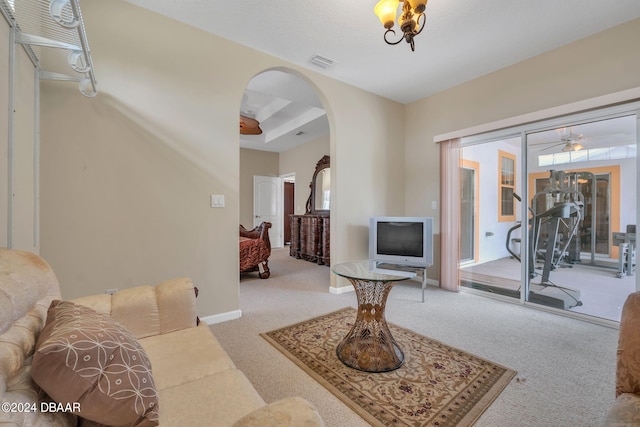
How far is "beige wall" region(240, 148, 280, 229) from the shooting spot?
7.17 metres

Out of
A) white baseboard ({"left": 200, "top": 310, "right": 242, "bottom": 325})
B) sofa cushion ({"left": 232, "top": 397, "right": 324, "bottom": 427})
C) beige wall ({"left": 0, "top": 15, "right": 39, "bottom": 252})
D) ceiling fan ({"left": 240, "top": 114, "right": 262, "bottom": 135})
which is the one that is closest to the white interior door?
ceiling fan ({"left": 240, "top": 114, "right": 262, "bottom": 135})

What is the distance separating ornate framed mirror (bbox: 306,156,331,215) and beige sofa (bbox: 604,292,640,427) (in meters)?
4.85

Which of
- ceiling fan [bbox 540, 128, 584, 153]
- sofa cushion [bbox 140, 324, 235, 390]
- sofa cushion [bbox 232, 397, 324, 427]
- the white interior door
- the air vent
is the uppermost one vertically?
the air vent

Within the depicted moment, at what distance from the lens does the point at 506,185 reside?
13.6 ft

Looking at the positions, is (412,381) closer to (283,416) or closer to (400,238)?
(283,416)

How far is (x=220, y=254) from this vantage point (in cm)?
267

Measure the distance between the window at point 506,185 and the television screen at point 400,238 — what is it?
1.62m

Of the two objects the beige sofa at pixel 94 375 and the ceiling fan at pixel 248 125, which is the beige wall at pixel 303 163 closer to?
the ceiling fan at pixel 248 125

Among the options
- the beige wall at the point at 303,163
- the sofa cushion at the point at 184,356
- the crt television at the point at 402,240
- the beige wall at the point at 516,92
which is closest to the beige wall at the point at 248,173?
the beige wall at the point at 303,163

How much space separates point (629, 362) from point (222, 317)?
9.04ft

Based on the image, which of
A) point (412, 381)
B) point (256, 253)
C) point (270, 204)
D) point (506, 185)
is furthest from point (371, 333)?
point (270, 204)

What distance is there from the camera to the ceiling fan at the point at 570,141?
2947 millimetres

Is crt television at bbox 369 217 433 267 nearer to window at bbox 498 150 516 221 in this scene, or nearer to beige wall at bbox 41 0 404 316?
window at bbox 498 150 516 221

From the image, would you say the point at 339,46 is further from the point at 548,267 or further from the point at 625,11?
the point at 548,267
